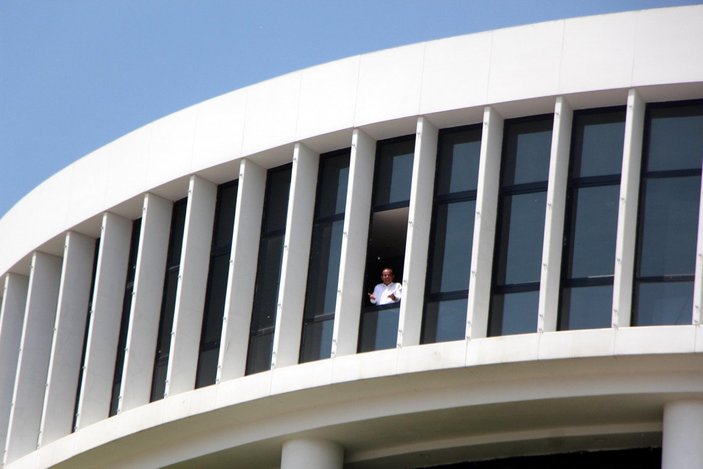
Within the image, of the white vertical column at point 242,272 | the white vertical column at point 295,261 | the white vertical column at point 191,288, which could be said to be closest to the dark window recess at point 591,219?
the white vertical column at point 295,261

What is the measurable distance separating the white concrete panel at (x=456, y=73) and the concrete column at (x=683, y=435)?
5209 mm

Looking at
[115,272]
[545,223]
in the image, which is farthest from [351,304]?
[115,272]

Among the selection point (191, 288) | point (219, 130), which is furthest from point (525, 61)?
point (191, 288)

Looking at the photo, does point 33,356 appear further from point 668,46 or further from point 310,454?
point 668,46

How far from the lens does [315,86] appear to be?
27.2 metres

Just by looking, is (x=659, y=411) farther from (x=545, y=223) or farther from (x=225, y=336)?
(x=225, y=336)

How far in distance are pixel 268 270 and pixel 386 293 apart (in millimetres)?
2291

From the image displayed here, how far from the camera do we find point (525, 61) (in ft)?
83.0

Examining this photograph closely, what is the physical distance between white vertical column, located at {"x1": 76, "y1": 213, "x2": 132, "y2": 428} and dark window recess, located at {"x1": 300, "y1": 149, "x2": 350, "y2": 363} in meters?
4.42

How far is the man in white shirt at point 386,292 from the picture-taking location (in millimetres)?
26234

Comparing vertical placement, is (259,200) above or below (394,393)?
above

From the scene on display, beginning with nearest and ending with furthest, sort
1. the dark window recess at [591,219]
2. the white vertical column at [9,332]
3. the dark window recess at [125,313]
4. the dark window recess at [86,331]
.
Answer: the dark window recess at [591,219], the dark window recess at [125,313], the dark window recess at [86,331], the white vertical column at [9,332]

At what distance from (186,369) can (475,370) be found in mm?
5454

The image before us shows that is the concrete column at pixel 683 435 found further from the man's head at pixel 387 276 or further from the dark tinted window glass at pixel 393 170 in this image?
the dark tinted window glass at pixel 393 170
